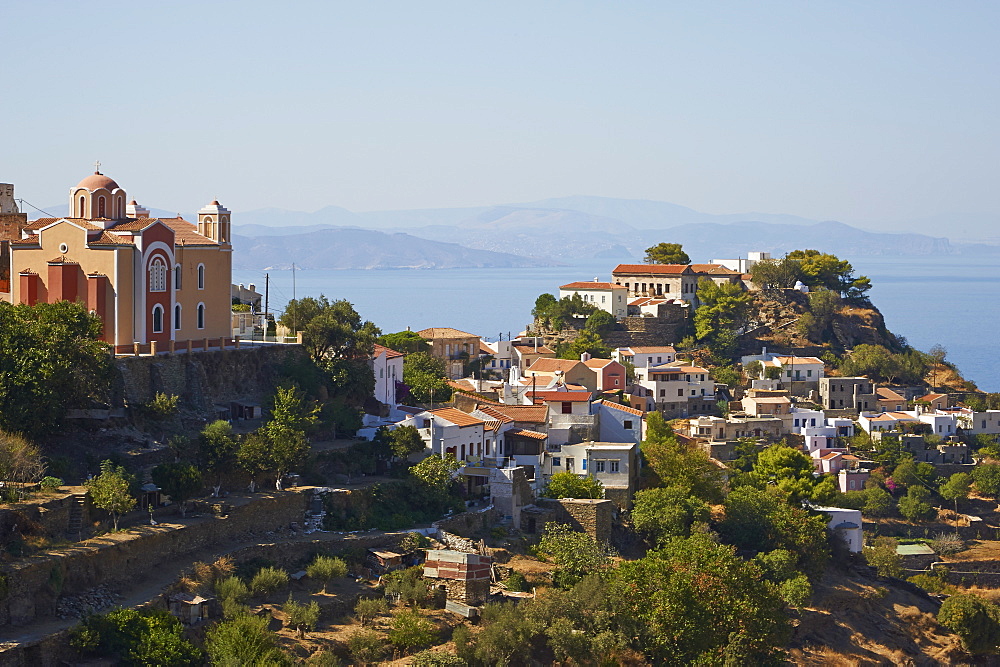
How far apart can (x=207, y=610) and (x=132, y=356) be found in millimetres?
10954

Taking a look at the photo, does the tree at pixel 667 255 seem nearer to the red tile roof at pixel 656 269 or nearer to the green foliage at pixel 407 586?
the red tile roof at pixel 656 269

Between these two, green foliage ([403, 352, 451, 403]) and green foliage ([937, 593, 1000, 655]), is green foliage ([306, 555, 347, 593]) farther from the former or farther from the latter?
green foliage ([937, 593, 1000, 655])

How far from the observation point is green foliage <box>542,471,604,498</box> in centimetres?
4188

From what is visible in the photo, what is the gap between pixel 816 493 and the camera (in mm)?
51906

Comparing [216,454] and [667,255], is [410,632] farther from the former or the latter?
[667,255]

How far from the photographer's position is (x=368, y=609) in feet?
105

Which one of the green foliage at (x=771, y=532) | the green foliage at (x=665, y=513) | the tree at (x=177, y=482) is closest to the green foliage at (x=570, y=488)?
the green foliage at (x=665, y=513)

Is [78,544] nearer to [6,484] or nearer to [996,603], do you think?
[6,484]

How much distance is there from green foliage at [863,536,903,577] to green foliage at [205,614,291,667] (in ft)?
90.8

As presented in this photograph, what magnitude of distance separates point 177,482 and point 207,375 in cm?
840

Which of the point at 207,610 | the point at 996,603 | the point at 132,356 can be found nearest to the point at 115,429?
the point at 132,356

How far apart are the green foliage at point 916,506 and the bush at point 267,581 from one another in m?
36.0

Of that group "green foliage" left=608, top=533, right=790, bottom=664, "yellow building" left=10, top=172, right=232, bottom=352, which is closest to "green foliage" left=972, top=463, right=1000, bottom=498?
"green foliage" left=608, top=533, right=790, bottom=664

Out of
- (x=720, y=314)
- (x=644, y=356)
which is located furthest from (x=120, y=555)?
(x=720, y=314)
